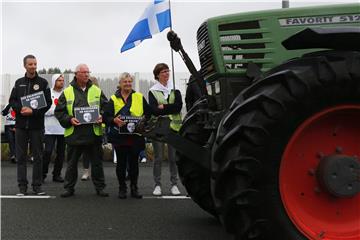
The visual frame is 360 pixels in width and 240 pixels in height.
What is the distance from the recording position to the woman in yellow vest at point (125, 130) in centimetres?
682

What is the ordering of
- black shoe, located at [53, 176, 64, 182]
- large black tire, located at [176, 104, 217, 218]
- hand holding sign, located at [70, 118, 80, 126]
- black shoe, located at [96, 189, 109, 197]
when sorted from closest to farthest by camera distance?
large black tire, located at [176, 104, 217, 218], hand holding sign, located at [70, 118, 80, 126], black shoe, located at [96, 189, 109, 197], black shoe, located at [53, 176, 64, 182]

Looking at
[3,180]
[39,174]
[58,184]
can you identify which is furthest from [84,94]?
[3,180]

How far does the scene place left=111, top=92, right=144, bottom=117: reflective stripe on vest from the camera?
22.6 feet


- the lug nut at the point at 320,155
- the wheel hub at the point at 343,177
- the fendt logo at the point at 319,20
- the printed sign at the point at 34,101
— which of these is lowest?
the wheel hub at the point at 343,177

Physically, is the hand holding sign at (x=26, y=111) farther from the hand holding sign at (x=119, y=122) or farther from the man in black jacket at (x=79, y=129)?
the hand holding sign at (x=119, y=122)

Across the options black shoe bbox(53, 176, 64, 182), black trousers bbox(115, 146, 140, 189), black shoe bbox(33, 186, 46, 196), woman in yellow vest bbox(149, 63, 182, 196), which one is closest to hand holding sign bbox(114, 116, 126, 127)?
black trousers bbox(115, 146, 140, 189)

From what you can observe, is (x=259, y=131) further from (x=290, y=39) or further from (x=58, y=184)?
(x=58, y=184)

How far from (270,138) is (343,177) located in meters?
0.62

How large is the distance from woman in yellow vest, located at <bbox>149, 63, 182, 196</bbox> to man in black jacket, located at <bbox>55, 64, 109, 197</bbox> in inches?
30.7

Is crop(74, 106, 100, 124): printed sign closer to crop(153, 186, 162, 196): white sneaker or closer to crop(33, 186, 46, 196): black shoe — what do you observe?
crop(33, 186, 46, 196): black shoe

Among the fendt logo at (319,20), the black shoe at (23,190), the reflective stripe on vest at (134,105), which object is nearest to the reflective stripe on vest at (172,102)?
the reflective stripe on vest at (134,105)

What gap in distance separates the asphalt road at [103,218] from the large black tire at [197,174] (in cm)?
28

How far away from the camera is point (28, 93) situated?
23.5ft

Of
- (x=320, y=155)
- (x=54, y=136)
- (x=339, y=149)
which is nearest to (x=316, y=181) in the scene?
(x=320, y=155)
